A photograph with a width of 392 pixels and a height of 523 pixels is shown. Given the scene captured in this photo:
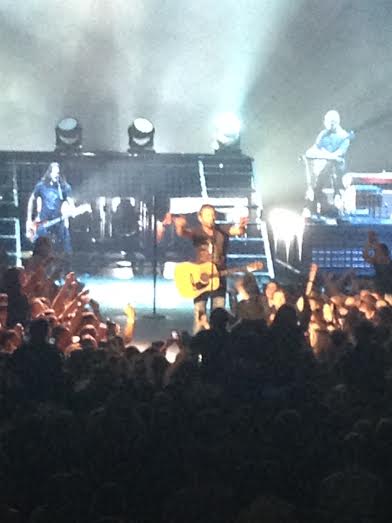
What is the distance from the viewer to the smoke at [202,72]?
62.2 ft

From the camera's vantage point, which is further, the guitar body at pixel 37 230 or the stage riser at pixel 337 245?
the guitar body at pixel 37 230

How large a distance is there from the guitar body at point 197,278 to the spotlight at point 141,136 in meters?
7.07

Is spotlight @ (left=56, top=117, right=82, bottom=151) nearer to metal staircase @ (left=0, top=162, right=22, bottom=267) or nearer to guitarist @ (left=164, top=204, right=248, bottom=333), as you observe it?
metal staircase @ (left=0, top=162, right=22, bottom=267)

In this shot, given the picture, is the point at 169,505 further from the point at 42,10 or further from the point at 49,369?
the point at 42,10

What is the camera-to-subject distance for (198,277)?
33.4 ft

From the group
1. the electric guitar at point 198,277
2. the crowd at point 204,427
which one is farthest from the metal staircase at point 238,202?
the crowd at point 204,427

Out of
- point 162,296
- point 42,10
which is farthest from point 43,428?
point 42,10

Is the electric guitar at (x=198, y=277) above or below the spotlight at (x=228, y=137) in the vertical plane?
below

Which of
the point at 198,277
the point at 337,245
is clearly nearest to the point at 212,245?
the point at 198,277

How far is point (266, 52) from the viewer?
1970 cm

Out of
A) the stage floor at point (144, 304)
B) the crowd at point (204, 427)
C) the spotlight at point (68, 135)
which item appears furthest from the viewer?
the spotlight at point (68, 135)

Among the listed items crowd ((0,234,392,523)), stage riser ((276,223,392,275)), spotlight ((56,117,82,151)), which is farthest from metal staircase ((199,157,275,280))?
crowd ((0,234,392,523))

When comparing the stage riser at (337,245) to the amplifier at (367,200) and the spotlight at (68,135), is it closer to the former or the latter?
the amplifier at (367,200)

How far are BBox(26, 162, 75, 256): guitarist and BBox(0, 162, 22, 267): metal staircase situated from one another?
25cm
